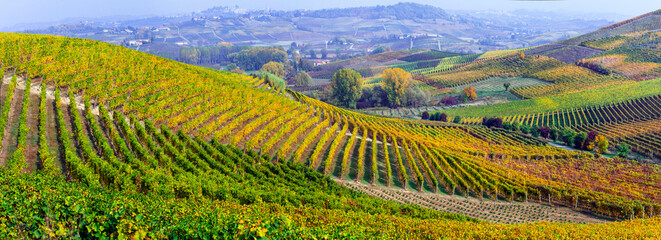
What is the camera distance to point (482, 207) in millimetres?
35719

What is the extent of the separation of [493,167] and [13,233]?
149ft

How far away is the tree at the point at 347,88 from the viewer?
4695 inches

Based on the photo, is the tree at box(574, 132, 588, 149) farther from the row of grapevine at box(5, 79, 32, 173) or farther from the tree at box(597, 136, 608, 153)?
the row of grapevine at box(5, 79, 32, 173)

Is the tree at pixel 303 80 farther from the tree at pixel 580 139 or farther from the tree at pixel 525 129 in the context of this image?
the tree at pixel 580 139

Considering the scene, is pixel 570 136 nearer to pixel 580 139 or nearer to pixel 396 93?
pixel 580 139

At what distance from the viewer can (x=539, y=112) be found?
344 ft

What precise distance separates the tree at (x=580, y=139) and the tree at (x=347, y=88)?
5984 centimetres

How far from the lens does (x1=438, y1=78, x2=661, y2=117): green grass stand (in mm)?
106188

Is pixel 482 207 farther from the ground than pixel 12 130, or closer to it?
closer to it

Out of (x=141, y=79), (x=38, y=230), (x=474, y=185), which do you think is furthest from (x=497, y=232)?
(x=141, y=79)

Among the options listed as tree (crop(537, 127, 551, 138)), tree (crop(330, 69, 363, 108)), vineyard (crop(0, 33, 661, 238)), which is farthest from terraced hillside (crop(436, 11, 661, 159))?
vineyard (crop(0, 33, 661, 238))

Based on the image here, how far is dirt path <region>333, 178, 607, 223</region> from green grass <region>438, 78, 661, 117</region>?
74.0m

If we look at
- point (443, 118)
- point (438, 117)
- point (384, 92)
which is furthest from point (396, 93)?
point (443, 118)

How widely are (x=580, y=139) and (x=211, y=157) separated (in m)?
69.6
